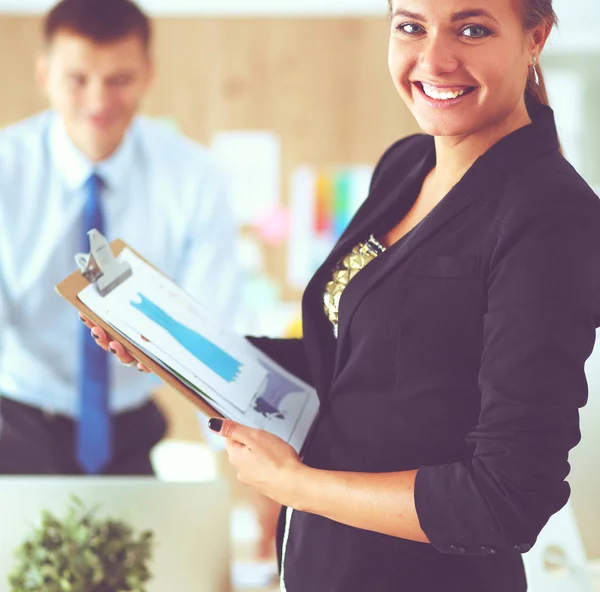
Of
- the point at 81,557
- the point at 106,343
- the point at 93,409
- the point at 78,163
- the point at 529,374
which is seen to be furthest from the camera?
the point at 78,163

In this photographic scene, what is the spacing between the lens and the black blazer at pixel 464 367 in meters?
0.77

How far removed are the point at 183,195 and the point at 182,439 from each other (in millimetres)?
2049

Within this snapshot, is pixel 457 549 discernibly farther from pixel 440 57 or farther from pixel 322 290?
pixel 440 57

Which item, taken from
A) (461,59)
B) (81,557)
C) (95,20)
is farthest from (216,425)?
(95,20)

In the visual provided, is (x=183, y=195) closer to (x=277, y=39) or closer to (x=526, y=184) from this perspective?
(x=526, y=184)

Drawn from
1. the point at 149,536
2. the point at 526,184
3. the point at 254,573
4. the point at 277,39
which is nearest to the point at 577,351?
the point at 526,184

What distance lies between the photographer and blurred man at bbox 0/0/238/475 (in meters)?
2.03

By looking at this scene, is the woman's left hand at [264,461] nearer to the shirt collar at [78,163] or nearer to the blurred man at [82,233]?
the blurred man at [82,233]

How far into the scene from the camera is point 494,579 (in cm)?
96

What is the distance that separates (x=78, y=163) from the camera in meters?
2.12

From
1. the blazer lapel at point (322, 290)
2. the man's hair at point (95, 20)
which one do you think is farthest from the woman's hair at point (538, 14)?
the man's hair at point (95, 20)

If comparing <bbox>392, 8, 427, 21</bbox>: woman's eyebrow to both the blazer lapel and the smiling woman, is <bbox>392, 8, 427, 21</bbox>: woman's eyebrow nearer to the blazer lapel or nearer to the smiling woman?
the smiling woman

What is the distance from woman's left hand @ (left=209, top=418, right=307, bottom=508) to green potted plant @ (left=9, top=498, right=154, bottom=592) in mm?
598

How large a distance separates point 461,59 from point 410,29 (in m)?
0.07
